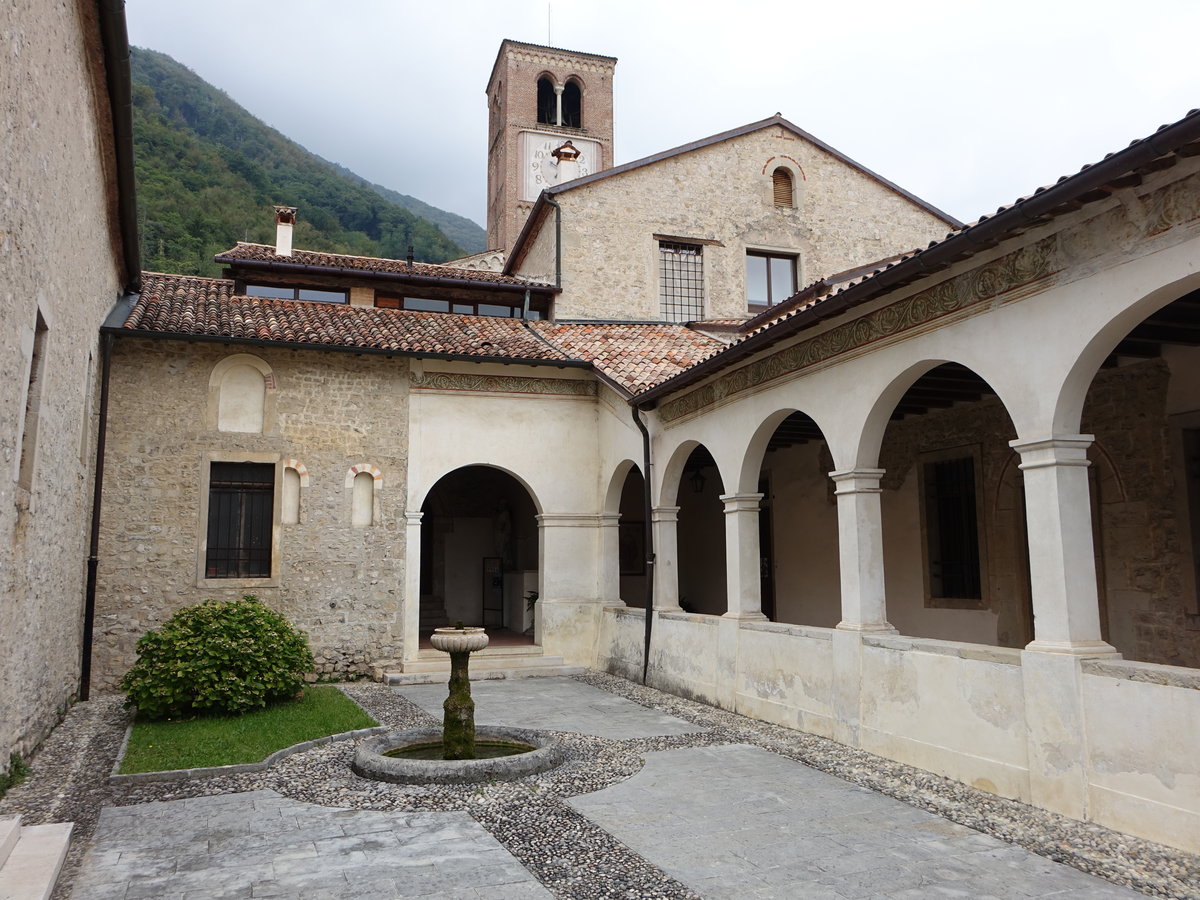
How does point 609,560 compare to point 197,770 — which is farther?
point 609,560

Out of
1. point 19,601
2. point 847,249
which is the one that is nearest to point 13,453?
point 19,601

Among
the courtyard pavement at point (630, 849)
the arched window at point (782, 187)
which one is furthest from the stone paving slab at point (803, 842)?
the arched window at point (782, 187)

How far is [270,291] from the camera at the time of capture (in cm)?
1509

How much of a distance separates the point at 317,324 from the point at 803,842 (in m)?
10.3

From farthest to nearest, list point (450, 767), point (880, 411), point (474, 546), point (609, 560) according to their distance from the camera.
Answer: point (474, 546), point (609, 560), point (880, 411), point (450, 767)

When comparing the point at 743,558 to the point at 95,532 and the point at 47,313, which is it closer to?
the point at 47,313

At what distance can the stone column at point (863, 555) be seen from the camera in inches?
308

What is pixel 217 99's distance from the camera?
2475 inches

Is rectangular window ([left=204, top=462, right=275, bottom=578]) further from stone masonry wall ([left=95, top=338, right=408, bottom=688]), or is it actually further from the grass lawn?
the grass lawn

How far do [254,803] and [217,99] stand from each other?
67.7 m

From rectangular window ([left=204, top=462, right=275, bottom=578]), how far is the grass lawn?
2724mm

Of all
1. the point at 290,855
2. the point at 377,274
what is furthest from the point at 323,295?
the point at 290,855

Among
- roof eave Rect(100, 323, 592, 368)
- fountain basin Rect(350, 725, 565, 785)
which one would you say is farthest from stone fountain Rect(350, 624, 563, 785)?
roof eave Rect(100, 323, 592, 368)

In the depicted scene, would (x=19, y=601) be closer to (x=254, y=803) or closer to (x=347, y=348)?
(x=254, y=803)
